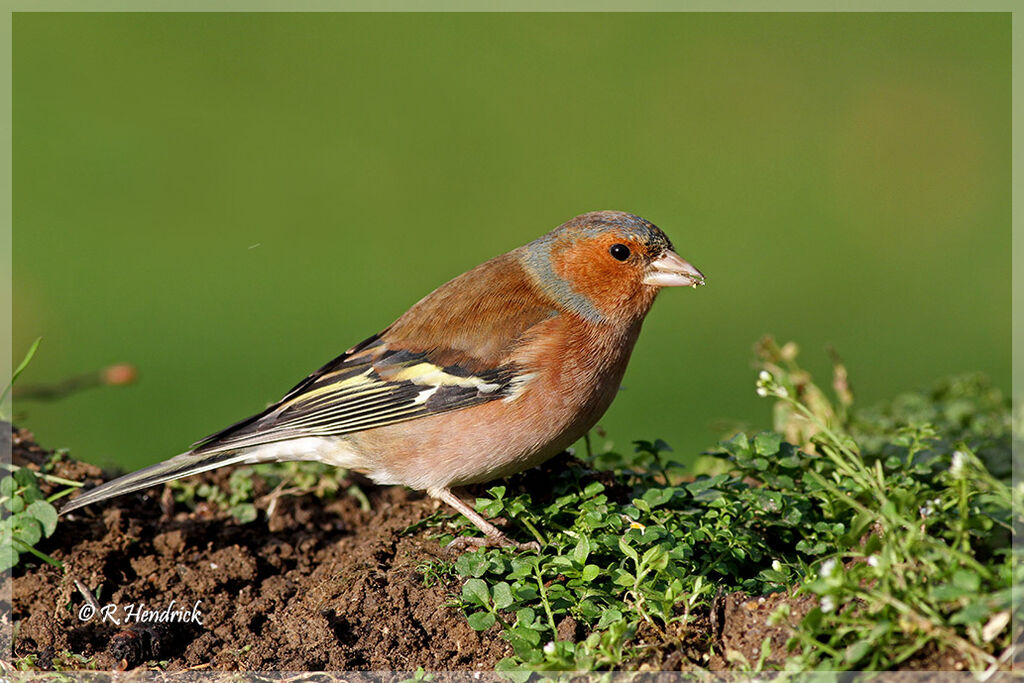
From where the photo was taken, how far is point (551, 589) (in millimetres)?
3285

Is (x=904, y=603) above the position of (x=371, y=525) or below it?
above

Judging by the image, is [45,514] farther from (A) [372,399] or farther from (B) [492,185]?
(B) [492,185]

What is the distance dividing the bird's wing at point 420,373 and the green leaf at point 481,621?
3.55 ft

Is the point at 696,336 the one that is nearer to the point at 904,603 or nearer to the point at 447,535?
the point at 447,535

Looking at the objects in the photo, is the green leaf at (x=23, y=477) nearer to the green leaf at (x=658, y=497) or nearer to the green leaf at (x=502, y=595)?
the green leaf at (x=502, y=595)

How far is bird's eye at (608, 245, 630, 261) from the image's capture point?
448 cm

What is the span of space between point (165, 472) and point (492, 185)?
26.8ft

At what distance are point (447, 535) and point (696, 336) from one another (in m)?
6.20

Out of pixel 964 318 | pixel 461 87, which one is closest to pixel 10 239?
pixel 461 87

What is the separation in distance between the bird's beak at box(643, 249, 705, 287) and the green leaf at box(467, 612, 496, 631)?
1.74m

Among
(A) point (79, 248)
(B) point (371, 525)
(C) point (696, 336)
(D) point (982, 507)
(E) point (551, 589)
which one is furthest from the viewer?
(A) point (79, 248)

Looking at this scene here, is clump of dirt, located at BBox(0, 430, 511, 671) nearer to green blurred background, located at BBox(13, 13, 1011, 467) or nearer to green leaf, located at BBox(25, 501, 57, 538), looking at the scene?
green leaf, located at BBox(25, 501, 57, 538)

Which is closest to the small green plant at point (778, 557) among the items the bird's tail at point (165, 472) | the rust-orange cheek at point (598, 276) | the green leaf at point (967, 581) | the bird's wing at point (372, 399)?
the green leaf at point (967, 581)

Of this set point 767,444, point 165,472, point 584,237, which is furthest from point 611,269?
point 165,472
